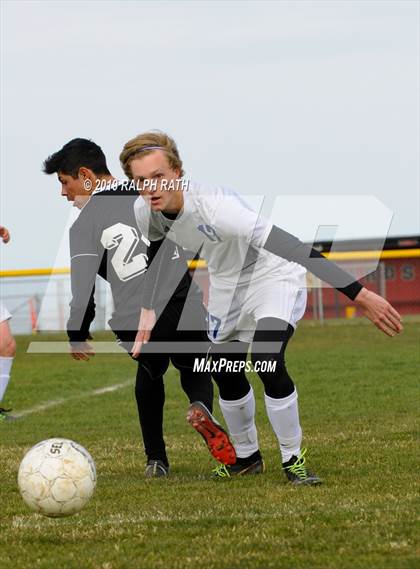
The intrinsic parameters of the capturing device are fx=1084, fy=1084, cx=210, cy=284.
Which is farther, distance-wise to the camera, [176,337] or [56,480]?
[176,337]

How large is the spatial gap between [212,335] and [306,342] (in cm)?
1668

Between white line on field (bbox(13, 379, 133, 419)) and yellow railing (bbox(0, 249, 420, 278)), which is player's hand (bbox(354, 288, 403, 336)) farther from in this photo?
yellow railing (bbox(0, 249, 420, 278))

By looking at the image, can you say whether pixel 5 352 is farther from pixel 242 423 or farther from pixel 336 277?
pixel 336 277

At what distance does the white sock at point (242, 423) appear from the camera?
23.6ft

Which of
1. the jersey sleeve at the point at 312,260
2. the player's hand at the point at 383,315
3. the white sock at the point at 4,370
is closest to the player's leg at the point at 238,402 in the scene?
the jersey sleeve at the point at 312,260

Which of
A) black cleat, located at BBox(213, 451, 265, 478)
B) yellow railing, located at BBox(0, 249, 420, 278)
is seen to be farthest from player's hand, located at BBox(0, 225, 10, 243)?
yellow railing, located at BBox(0, 249, 420, 278)

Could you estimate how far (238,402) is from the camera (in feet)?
23.8

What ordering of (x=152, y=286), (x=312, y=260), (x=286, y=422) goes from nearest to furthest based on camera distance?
(x=312, y=260) → (x=286, y=422) → (x=152, y=286)

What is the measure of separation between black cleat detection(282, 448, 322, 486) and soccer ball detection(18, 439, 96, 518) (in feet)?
4.60

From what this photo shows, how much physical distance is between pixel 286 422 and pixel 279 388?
0.21m

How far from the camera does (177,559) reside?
4.49 meters

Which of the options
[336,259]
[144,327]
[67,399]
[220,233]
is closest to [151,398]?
[144,327]

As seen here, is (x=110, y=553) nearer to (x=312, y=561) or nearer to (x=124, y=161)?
(x=312, y=561)

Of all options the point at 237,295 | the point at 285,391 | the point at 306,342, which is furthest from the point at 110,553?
the point at 306,342
